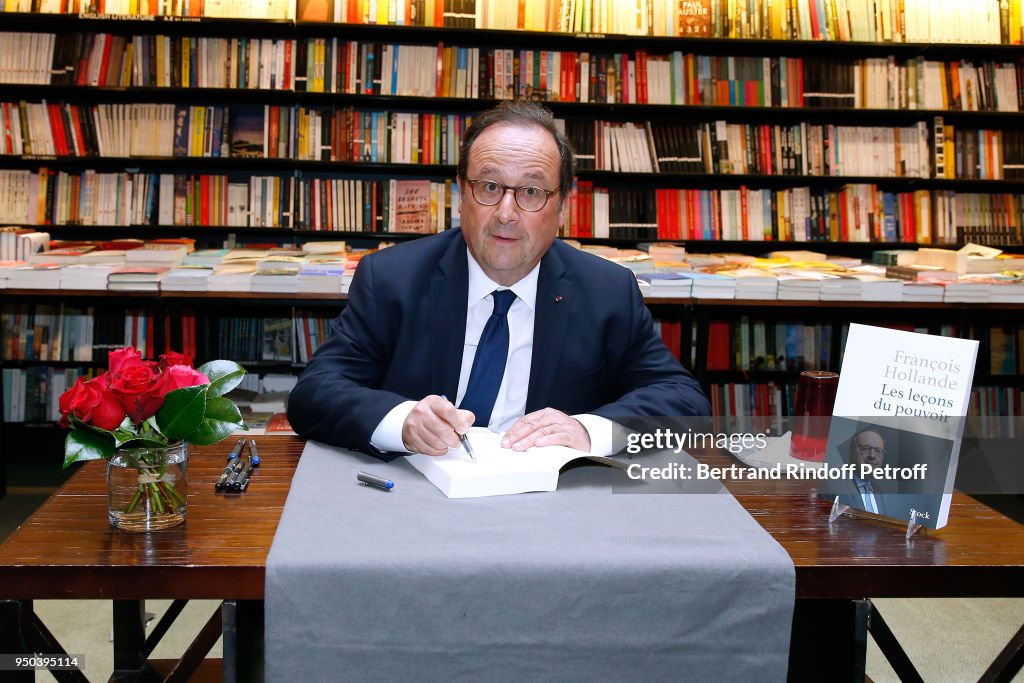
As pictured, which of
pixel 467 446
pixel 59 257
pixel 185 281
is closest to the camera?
pixel 467 446

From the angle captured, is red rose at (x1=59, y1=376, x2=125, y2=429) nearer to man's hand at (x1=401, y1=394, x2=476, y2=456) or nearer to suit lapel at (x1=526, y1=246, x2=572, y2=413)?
man's hand at (x1=401, y1=394, x2=476, y2=456)

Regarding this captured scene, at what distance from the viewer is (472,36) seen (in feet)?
14.4

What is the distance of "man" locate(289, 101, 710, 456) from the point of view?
5.90 ft

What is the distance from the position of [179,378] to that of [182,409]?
44 mm

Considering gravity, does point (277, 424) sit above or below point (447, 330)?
below

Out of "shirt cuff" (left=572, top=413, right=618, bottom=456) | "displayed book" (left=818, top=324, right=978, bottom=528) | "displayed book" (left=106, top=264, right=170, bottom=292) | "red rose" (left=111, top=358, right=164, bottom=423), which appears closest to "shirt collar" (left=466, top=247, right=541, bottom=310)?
"shirt cuff" (left=572, top=413, right=618, bottom=456)

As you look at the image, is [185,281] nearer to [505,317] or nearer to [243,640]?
[505,317]

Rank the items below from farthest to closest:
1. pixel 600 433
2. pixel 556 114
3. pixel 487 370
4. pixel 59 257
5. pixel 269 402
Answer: pixel 556 114 → pixel 269 402 → pixel 59 257 → pixel 487 370 → pixel 600 433

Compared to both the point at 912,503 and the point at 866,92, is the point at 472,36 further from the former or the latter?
the point at 912,503

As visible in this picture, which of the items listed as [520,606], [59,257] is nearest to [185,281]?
[59,257]

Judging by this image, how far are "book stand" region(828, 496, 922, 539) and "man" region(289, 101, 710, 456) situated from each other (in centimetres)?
47

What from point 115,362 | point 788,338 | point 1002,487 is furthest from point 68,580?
point 1002,487

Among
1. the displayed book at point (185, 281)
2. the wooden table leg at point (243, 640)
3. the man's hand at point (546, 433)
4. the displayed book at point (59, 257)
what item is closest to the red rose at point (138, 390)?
the wooden table leg at point (243, 640)

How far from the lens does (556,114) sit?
462cm
